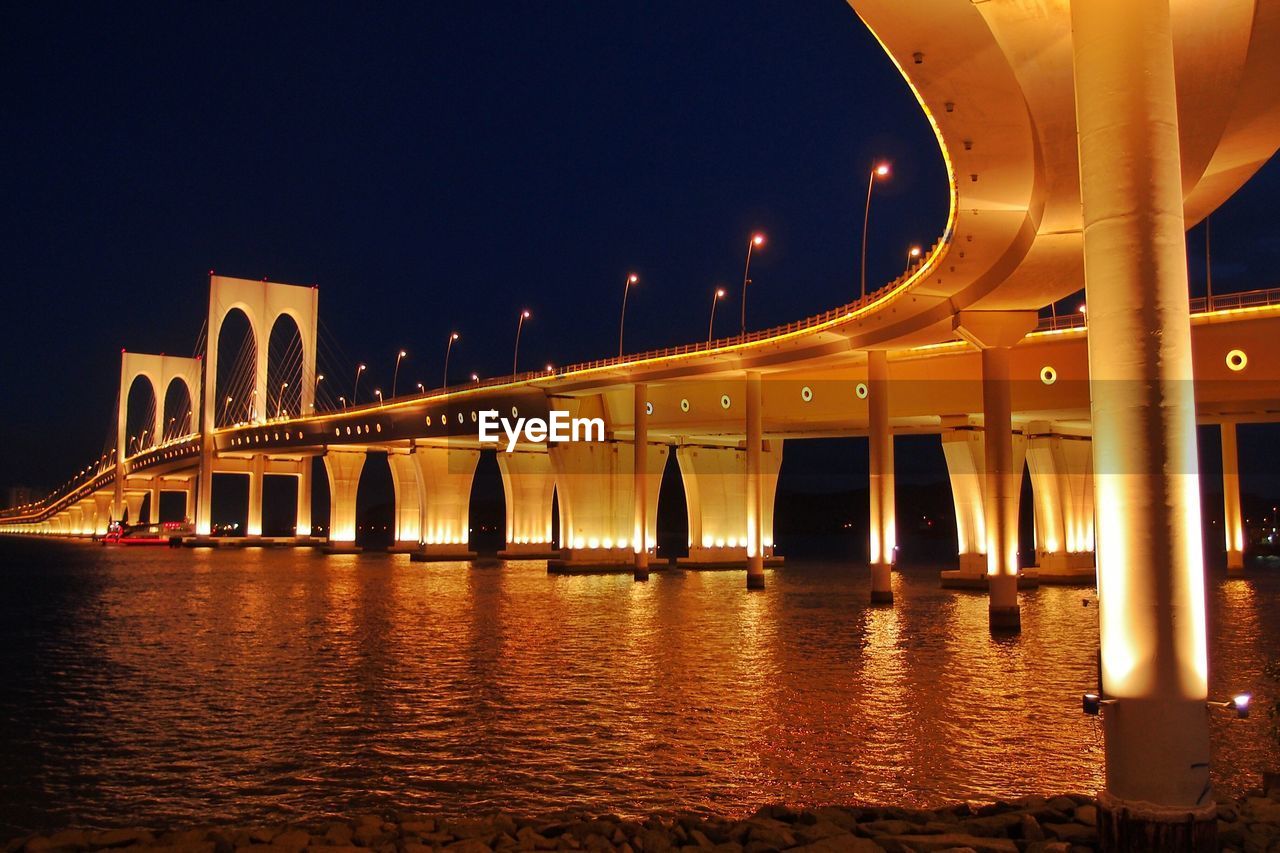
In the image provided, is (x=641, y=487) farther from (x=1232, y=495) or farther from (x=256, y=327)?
(x=256, y=327)

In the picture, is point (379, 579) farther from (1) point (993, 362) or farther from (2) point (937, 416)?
(1) point (993, 362)

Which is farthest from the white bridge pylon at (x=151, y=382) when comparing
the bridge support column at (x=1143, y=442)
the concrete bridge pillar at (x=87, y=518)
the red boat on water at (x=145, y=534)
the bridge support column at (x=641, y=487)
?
the bridge support column at (x=1143, y=442)

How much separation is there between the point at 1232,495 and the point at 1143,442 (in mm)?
63769

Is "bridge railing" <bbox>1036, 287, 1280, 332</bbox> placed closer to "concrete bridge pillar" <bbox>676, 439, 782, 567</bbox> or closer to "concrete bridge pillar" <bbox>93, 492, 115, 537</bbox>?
"concrete bridge pillar" <bbox>676, 439, 782, 567</bbox>

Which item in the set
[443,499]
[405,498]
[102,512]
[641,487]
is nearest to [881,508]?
[641,487]

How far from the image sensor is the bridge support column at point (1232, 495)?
206 ft

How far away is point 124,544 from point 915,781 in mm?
140271

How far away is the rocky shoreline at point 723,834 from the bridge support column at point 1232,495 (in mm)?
57907

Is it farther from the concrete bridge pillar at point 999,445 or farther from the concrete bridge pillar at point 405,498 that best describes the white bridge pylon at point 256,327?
the concrete bridge pillar at point 999,445

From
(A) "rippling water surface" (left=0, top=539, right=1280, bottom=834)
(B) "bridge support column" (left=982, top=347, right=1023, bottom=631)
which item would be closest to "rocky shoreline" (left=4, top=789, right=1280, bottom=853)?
(A) "rippling water surface" (left=0, top=539, right=1280, bottom=834)

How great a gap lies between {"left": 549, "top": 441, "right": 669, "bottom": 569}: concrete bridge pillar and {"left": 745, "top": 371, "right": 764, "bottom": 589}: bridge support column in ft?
48.5

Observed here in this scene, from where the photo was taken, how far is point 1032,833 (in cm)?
974

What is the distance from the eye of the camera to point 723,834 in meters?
10.1

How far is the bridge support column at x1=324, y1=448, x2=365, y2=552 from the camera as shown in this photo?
314ft
